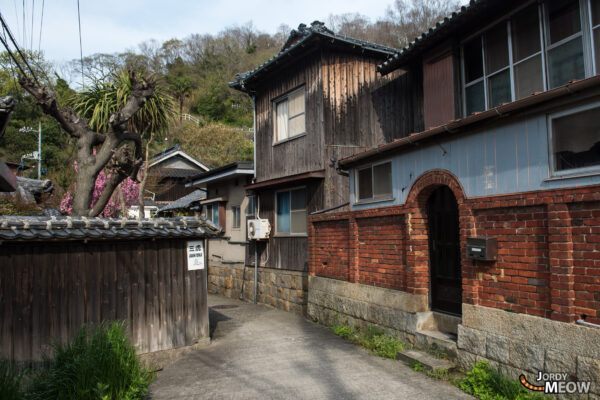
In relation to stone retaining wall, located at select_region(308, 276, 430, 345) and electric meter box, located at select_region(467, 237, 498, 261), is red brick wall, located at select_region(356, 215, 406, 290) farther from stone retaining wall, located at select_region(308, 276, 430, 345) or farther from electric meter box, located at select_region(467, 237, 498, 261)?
electric meter box, located at select_region(467, 237, 498, 261)

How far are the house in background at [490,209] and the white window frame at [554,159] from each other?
0.5 inches

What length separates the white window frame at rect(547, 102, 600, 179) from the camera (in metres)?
4.63

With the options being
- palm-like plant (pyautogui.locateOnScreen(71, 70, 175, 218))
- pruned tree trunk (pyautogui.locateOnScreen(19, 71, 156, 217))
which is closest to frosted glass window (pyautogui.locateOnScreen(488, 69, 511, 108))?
pruned tree trunk (pyautogui.locateOnScreen(19, 71, 156, 217))

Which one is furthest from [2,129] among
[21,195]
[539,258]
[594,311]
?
[21,195]

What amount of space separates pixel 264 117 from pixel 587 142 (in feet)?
33.9

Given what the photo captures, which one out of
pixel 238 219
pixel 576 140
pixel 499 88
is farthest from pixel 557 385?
pixel 238 219

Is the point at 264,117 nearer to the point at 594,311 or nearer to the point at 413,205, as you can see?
the point at 413,205

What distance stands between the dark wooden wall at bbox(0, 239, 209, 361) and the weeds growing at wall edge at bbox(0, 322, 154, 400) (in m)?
0.65

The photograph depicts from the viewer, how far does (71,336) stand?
6.98 meters

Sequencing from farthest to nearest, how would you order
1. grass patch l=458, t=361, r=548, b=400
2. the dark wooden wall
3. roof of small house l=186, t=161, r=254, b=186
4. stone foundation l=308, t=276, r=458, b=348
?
roof of small house l=186, t=161, r=254, b=186, stone foundation l=308, t=276, r=458, b=348, the dark wooden wall, grass patch l=458, t=361, r=548, b=400

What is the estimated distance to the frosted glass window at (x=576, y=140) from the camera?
4.70m

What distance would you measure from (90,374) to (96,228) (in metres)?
2.64

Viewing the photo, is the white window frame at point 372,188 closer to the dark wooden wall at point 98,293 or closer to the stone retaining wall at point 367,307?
the stone retaining wall at point 367,307

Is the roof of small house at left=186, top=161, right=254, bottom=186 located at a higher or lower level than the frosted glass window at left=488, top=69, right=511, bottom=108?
lower
